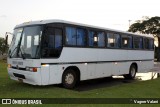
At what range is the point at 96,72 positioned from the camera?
1583cm

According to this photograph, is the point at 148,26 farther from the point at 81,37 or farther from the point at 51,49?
the point at 51,49

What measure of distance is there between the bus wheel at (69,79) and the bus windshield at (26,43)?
1.97 m

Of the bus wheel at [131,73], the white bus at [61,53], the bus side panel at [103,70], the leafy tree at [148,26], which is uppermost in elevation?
the leafy tree at [148,26]

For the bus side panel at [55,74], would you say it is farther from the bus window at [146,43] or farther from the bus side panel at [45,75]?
the bus window at [146,43]

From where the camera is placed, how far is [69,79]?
14.0 m

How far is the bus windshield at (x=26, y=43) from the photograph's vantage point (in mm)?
12547

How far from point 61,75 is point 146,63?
10.9 metres

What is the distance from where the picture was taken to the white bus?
12.5m

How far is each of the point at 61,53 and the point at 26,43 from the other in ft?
5.39

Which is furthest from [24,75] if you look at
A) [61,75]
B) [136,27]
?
[136,27]

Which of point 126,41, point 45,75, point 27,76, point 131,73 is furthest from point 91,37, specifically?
point 131,73

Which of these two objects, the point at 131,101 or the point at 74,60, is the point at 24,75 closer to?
the point at 74,60

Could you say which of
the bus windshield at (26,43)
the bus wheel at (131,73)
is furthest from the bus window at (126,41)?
the bus windshield at (26,43)

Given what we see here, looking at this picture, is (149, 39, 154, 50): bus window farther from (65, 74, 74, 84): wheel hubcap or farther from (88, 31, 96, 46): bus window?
(65, 74, 74, 84): wheel hubcap
